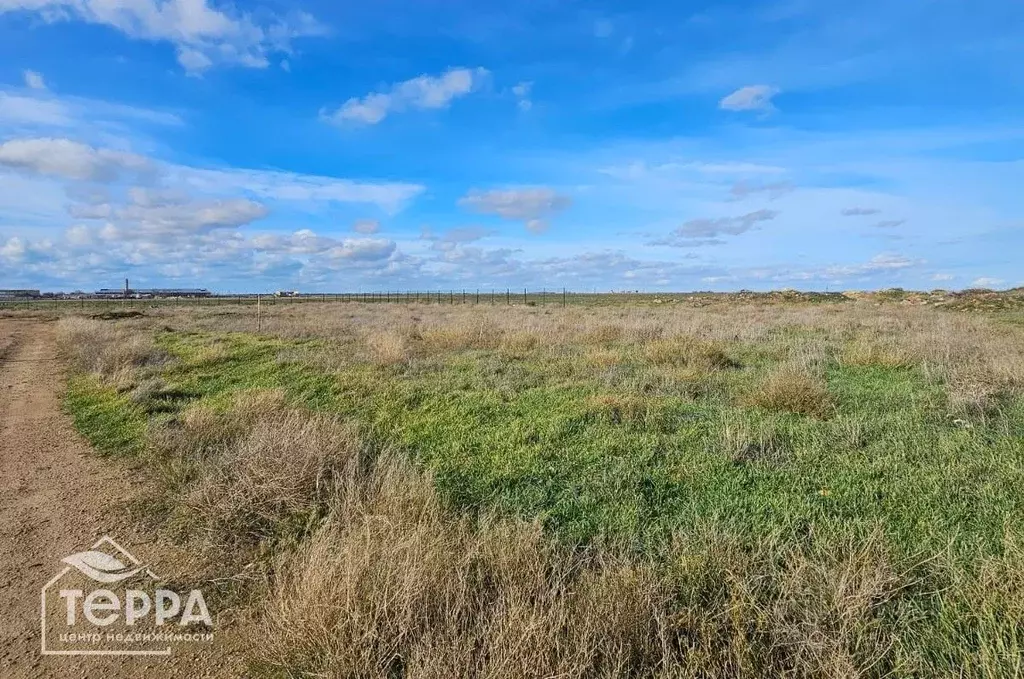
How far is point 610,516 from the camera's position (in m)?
4.59

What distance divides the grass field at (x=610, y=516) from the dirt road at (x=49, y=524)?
0.38 metres

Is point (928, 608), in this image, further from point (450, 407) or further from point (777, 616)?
point (450, 407)

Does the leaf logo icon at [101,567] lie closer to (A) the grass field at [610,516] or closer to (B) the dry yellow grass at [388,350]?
(A) the grass field at [610,516]

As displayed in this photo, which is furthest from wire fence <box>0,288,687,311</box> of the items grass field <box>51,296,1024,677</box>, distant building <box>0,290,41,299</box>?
grass field <box>51,296,1024,677</box>

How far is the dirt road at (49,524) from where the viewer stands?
3215 millimetres

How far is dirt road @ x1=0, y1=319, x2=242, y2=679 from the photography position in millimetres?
3215

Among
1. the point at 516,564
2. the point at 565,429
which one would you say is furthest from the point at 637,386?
the point at 516,564

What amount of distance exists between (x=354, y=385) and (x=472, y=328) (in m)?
8.53

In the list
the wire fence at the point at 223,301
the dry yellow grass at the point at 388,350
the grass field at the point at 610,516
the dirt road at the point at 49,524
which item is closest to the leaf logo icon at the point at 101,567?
the dirt road at the point at 49,524

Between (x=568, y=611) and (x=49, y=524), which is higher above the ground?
(x=568, y=611)

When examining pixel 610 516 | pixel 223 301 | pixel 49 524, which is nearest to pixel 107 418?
pixel 49 524

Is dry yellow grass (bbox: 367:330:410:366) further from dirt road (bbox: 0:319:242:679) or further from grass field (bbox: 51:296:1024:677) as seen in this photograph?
dirt road (bbox: 0:319:242:679)

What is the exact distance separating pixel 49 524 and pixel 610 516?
5.09 m

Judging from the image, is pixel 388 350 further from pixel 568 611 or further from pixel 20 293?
pixel 20 293
